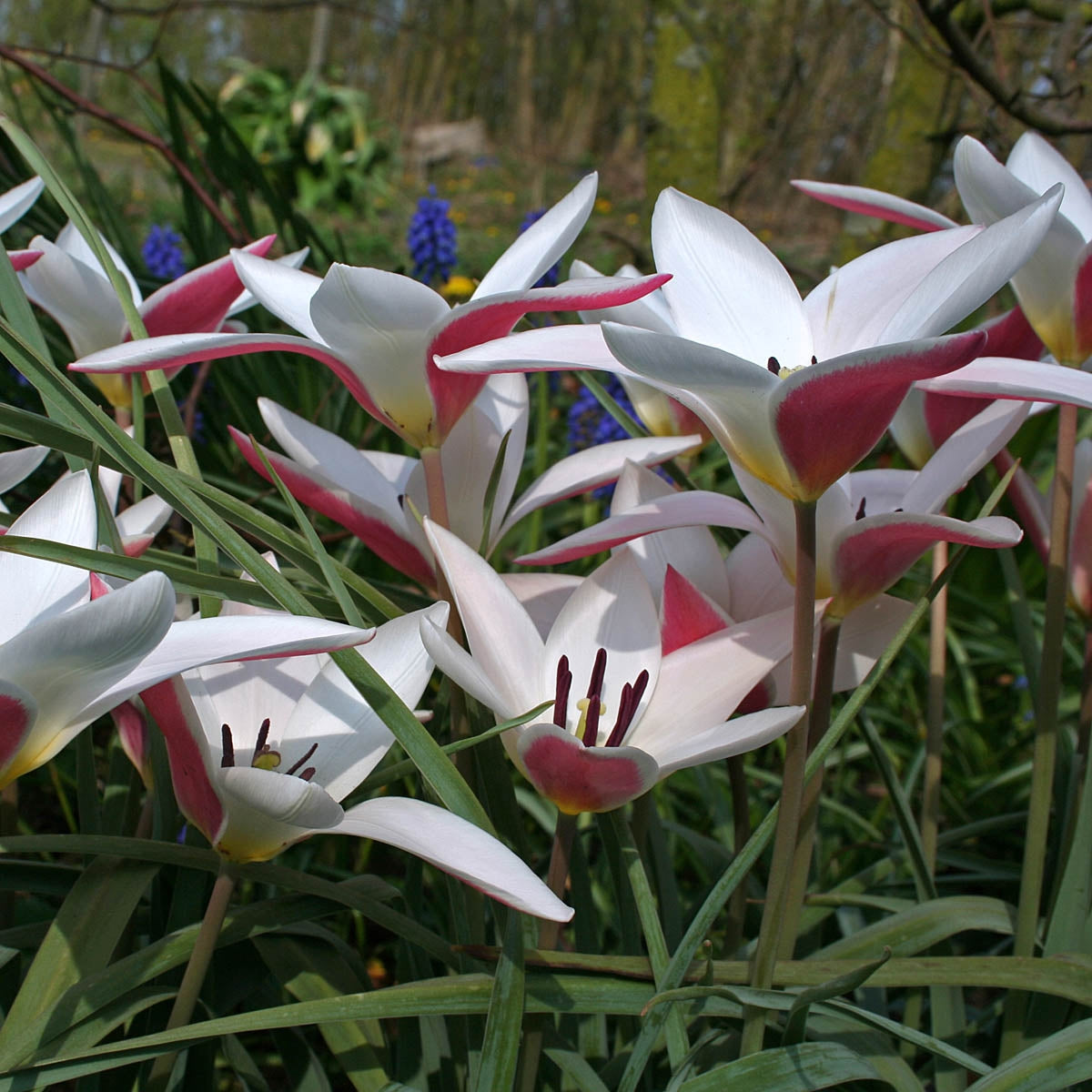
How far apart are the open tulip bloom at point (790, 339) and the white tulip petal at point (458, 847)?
0.19m

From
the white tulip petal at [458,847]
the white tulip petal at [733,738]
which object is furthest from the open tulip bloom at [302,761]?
the white tulip petal at [733,738]

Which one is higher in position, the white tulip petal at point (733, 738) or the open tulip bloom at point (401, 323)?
the open tulip bloom at point (401, 323)

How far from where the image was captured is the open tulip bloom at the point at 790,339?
444mm

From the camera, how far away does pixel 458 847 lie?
426 mm

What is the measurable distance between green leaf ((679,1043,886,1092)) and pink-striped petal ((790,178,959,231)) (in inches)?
19.4

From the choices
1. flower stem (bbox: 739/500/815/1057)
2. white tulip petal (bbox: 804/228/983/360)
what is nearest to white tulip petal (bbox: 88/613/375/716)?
flower stem (bbox: 739/500/815/1057)

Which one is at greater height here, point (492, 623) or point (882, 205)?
point (882, 205)

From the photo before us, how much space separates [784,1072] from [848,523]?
0.93 feet

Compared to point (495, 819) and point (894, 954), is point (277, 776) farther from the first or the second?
point (894, 954)

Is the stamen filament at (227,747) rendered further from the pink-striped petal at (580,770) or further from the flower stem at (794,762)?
the flower stem at (794,762)

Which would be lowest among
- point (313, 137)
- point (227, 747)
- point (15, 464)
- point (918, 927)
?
point (918, 927)

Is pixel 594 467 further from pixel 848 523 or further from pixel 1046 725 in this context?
pixel 1046 725

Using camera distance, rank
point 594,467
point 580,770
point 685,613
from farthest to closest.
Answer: point 594,467
point 685,613
point 580,770

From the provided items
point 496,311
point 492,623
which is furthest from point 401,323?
point 492,623
